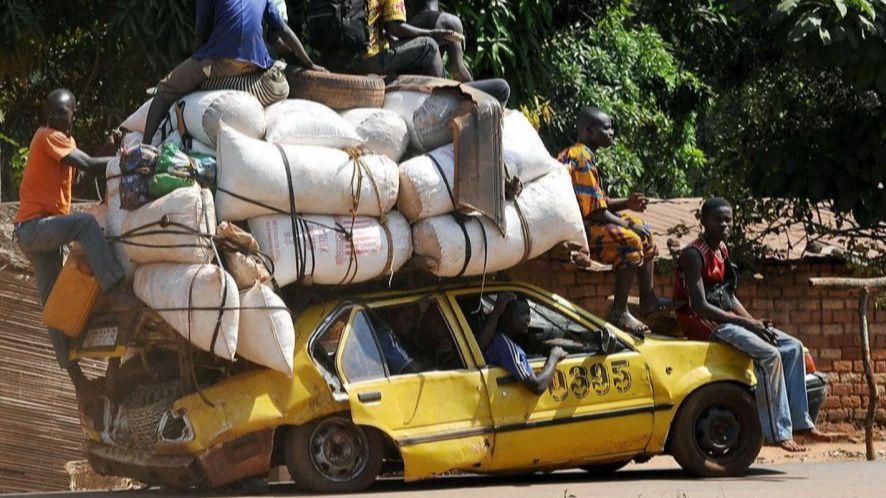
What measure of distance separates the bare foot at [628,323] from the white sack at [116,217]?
125 inches

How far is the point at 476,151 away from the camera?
9.25 m

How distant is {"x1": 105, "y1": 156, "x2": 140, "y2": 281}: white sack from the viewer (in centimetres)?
863

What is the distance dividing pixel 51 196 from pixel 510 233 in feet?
8.72

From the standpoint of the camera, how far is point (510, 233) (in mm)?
9359

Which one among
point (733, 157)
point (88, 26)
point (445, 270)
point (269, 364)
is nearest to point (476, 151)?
point (445, 270)

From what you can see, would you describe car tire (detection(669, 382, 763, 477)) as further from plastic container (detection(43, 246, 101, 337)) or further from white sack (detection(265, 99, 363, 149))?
plastic container (detection(43, 246, 101, 337))

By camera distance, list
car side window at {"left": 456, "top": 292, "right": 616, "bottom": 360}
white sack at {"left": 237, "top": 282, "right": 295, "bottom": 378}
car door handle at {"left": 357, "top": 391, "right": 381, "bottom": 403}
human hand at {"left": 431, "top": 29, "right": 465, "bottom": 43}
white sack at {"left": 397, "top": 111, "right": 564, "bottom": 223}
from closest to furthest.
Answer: white sack at {"left": 237, "top": 282, "right": 295, "bottom": 378}, car door handle at {"left": 357, "top": 391, "right": 381, "bottom": 403}, white sack at {"left": 397, "top": 111, "right": 564, "bottom": 223}, car side window at {"left": 456, "top": 292, "right": 616, "bottom": 360}, human hand at {"left": 431, "top": 29, "right": 465, "bottom": 43}

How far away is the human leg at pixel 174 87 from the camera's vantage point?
9.04 meters

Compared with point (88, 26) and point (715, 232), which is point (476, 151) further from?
point (88, 26)

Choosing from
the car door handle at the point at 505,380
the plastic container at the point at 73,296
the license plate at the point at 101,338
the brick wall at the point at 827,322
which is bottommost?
the brick wall at the point at 827,322

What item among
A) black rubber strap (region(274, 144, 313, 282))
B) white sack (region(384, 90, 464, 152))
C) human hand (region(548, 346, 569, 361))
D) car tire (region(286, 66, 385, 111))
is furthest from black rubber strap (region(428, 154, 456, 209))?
human hand (region(548, 346, 569, 361))

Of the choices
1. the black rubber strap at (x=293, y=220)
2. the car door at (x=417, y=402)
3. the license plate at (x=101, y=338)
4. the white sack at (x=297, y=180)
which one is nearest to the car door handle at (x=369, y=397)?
the car door at (x=417, y=402)

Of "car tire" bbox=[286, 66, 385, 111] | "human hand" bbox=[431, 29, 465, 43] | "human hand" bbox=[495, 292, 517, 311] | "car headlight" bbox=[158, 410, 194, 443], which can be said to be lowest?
"car headlight" bbox=[158, 410, 194, 443]

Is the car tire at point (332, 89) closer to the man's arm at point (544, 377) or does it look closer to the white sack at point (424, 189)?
the white sack at point (424, 189)
